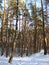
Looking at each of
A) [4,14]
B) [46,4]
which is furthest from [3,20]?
[46,4]

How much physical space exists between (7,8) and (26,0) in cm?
414

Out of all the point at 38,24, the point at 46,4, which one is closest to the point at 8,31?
the point at 38,24

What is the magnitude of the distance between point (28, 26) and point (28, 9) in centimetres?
493

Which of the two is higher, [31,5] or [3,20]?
[31,5]

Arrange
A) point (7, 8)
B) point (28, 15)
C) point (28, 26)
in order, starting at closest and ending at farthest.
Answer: point (7, 8)
point (28, 15)
point (28, 26)

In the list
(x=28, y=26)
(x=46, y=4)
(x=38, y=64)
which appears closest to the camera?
(x=38, y=64)

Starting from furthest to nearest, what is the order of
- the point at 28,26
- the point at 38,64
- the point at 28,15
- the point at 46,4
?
the point at 28,26 < the point at 28,15 < the point at 46,4 < the point at 38,64

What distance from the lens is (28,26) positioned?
34906mm

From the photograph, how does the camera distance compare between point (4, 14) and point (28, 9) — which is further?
point (28, 9)

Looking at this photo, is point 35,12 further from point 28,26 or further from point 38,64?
point 38,64

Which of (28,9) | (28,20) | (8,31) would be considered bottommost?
(8,31)

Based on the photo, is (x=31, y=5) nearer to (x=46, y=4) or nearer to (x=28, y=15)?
(x=28, y=15)

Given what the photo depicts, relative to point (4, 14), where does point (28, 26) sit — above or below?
below

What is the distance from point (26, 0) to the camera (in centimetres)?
3206
